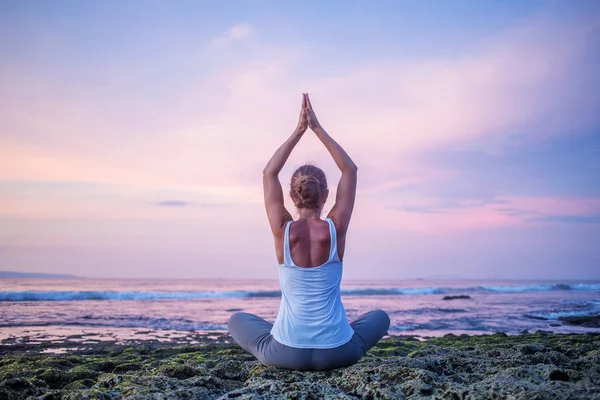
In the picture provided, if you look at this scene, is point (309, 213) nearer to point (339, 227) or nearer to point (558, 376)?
point (339, 227)

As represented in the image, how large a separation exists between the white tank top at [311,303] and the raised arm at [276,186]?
5.3 inches

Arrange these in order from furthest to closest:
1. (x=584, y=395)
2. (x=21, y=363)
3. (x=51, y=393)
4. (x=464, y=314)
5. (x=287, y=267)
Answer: (x=464, y=314) < (x=21, y=363) < (x=287, y=267) < (x=51, y=393) < (x=584, y=395)

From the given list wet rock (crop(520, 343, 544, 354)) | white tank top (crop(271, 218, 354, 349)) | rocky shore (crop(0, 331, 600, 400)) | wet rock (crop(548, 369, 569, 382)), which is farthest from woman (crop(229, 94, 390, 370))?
wet rock (crop(520, 343, 544, 354))

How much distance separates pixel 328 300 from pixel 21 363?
175 inches

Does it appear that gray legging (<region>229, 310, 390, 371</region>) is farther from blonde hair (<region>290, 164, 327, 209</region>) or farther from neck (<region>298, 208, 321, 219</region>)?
blonde hair (<region>290, 164, 327, 209</region>)

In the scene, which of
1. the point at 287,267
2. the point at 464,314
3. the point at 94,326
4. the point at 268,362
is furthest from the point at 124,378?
the point at 464,314

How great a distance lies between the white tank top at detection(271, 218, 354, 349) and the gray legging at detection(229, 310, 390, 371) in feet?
0.22

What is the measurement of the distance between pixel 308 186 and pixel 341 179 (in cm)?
37

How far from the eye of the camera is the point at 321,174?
3768 mm

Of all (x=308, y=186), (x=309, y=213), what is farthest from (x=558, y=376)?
(x=308, y=186)

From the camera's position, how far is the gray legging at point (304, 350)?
367 centimetres

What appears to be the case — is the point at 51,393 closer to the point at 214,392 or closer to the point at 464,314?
the point at 214,392

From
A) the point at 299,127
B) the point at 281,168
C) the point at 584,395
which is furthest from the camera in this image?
the point at 299,127

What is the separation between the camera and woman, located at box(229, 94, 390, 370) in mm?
3605
